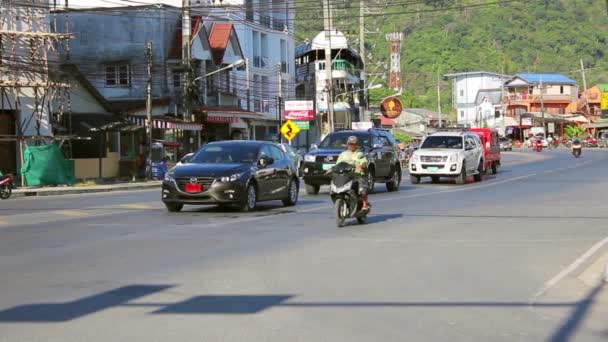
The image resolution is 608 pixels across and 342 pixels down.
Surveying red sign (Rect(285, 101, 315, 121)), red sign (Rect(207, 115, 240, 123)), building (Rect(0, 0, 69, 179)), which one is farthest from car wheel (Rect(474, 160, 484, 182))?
red sign (Rect(207, 115, 240, 123))

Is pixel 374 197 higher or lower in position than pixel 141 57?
lower

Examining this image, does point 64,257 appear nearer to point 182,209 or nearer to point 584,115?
point 182,209

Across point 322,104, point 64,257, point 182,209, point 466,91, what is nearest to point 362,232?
point 64,257

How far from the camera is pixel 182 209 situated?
22.4 meters

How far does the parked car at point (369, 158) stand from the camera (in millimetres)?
28672

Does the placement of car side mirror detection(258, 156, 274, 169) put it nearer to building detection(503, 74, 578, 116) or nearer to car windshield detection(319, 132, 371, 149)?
car windshield detection(319, 132, 371, 149)

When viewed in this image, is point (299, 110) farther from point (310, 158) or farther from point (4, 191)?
point (4, 191)

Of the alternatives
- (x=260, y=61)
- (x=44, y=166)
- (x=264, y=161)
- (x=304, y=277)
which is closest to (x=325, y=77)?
(x=260, y=61)

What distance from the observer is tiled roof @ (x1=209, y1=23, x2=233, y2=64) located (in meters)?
62.4

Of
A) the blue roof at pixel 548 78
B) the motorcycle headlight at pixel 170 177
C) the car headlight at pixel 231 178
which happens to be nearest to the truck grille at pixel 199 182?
the motorcycle headlight at pixel 170 177

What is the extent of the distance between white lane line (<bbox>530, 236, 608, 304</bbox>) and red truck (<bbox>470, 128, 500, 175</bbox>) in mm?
28865

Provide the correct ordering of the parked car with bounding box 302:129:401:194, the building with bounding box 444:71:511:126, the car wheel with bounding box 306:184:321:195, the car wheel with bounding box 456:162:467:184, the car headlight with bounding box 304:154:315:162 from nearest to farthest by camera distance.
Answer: the parked car with bounding box 302:129:401:194, the car headlight with bounding box 304:154:315:162, the car wheel with bounding box 306:184:321:195, the car wheel with bounding box 456:162:467:184, the building with bounding box 444:71:511:126

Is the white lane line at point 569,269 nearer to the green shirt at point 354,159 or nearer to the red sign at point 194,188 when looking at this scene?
the green shirt at point 354,159

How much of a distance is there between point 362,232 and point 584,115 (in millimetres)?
134209
